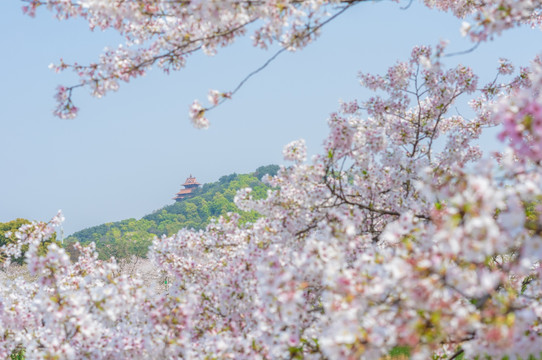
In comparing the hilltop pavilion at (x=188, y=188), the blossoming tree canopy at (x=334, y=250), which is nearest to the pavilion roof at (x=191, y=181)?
the hilltop pavilion at (x=188, y=188)

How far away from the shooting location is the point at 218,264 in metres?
7.04

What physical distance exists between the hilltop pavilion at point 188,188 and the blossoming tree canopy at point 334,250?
101 meters

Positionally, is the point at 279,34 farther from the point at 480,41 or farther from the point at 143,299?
the point at 143,299

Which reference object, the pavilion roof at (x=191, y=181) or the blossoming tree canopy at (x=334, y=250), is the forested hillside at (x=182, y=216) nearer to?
the pavilion roof at (x=191, y=181)

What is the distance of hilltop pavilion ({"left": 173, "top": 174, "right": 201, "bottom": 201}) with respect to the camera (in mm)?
109688

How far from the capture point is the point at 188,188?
112 meters

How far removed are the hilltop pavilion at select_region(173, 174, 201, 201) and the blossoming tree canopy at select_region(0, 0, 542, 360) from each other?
101440 mm

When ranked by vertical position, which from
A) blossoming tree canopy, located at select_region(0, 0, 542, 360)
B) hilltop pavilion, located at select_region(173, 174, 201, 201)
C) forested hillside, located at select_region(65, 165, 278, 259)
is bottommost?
blossoming tree canopy, located at select_region(0, 0, 542, 360)

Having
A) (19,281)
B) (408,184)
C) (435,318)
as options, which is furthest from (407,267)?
(19,281)

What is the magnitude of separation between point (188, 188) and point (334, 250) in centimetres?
11013

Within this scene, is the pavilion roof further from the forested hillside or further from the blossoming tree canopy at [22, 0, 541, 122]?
the blossoming tree canopy at [22, 0, 541, 122]

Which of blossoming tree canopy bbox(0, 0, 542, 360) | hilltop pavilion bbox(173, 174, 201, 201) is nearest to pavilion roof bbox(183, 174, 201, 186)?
hilltop pavilion bbox(173, 174, 201, 201)

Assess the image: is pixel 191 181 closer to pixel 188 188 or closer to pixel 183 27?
pixel 188 188

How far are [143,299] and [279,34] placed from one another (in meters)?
3.28
